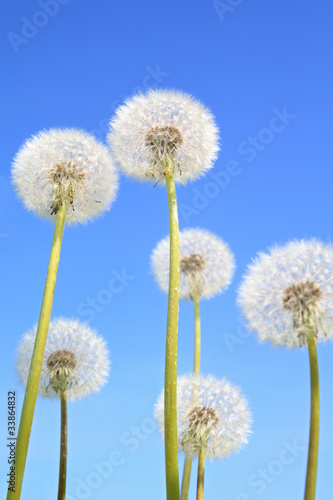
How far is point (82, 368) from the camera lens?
29.2 ft

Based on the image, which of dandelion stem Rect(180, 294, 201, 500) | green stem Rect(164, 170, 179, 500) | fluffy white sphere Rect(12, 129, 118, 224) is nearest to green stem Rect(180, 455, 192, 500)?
dandelion stem Rect(180, 294, 201, 500)

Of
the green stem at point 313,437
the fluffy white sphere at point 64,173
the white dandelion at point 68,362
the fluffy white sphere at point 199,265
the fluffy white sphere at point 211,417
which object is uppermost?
the fluffy white sphere at point 199,265

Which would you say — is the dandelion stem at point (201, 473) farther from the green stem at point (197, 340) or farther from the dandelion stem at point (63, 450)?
the dandelion stem at point (63, 450)

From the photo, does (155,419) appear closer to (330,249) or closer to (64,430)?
(64,430)

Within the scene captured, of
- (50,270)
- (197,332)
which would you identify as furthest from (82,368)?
(50,270)

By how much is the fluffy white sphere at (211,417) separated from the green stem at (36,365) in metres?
2.75

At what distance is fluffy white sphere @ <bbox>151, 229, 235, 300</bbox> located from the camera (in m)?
10.5

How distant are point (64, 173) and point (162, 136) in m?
1.52

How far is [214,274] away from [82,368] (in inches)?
133

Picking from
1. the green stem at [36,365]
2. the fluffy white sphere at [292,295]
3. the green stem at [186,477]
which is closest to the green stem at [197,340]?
the green stem at [186,477]

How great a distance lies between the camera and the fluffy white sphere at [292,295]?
241 inches

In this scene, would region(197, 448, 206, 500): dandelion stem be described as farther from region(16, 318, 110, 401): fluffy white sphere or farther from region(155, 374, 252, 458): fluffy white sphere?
region(16, 318, 110, 401): fluffy white sphere

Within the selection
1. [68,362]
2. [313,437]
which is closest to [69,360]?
[68,362]

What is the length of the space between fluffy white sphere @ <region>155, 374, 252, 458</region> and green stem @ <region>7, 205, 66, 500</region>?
2754mm
